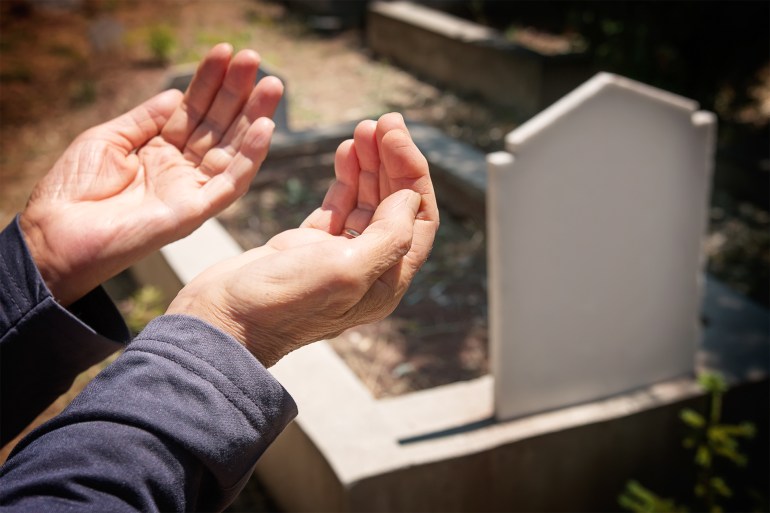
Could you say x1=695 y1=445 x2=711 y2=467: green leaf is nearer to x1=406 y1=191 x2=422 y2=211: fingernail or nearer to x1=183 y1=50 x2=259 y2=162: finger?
x1=406 y1=191 x2=422 y2=211: fingernail

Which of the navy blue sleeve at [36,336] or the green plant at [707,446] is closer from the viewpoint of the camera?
the navy blue sleeve at [36,336]

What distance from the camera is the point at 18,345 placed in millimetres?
1482

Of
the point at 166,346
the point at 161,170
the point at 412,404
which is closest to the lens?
the point at 166,346

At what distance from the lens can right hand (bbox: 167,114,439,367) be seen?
1.22m

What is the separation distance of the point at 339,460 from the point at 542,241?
3.02ft

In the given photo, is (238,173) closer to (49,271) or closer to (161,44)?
(49,271)

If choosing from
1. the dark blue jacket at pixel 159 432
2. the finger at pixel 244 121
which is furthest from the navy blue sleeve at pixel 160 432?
the finger at pixel 244 121

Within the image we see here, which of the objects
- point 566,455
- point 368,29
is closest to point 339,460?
point 566,455

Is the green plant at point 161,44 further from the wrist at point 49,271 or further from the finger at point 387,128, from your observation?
the finger at point 387,128

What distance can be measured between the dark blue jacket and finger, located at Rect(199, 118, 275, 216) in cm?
59

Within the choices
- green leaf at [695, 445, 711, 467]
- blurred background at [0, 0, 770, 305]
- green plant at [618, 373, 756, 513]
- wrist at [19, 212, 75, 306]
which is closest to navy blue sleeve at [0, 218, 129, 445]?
wrist at [19, 212, 75, 306]

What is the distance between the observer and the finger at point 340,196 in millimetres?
1462

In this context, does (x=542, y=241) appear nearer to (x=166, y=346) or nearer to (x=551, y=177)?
(x=551, y=177)

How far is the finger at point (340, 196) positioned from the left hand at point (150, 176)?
10.9 inches
